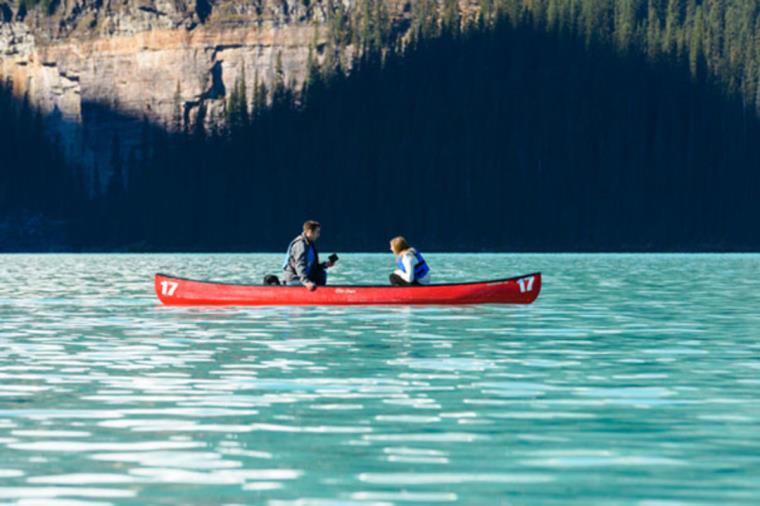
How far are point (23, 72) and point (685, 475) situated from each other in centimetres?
16386

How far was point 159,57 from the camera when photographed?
163 metres

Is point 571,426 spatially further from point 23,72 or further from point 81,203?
point 23,72

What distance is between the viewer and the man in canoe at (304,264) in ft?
106

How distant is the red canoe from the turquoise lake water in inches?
120

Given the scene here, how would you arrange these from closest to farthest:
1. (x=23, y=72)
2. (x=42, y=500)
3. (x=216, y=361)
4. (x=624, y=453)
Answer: (x=42, y=500) → (x=624, y=453) → (x=216, y=361) → (x=23, y=72)

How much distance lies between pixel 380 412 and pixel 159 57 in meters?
150

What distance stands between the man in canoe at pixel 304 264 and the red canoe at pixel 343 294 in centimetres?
25

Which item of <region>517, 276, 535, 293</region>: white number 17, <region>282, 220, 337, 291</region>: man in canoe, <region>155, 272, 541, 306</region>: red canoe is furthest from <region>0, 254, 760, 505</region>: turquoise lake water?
<region>517, 276, 535, 293</region>: white number 17

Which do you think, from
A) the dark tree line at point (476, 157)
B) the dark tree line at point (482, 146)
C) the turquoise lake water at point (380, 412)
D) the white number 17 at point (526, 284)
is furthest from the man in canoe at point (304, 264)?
the dark tree line at point (482, 146)

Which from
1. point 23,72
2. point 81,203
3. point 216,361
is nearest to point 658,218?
point 81,203

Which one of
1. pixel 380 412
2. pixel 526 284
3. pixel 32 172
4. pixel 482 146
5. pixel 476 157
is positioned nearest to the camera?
pixel 380 412

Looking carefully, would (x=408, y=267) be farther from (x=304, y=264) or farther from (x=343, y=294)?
(x=304, y=264)

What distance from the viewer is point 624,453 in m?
13.4

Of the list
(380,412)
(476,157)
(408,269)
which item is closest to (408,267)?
(408,269)
